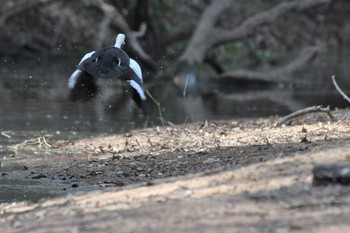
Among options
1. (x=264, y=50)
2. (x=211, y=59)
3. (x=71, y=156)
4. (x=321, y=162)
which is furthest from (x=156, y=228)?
(x=264, y=50)

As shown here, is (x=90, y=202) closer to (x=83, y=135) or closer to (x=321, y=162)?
(x=321, y=162)

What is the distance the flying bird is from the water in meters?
1.23

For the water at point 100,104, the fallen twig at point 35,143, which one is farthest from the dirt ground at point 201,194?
the fallen twig at point 35,143

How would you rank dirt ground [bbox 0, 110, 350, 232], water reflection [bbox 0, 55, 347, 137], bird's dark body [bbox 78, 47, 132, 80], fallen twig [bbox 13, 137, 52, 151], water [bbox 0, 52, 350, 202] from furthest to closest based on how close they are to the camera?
water reflection [bbox 0, 55, 347, 137] → water [bbox 0, 52, 350, 202] → fallen twig [bbox 13, 137, 52, 151] → bird's dark body [bbox 78, 47, 132, 80] → dirt ground [bbox 0, 110, 350, 232]

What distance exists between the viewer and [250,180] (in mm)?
5293

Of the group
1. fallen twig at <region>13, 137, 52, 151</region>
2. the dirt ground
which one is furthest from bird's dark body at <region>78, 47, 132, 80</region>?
Answer: fallen twig at <region>13, 137, 52, 151</region>

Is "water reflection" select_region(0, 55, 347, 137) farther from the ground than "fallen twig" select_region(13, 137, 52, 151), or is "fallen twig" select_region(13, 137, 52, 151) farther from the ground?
"water reflection" select_region(0, 55, 347, 137)

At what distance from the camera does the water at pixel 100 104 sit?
33.1 ft

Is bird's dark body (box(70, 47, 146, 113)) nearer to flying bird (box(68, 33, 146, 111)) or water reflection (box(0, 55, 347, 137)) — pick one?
flying bird (box(68, 33, 146, 111))

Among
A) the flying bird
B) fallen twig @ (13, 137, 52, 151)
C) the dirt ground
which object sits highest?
the flying bird

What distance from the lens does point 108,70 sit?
8180mm

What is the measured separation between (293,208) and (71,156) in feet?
15.2

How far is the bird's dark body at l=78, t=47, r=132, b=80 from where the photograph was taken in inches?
324

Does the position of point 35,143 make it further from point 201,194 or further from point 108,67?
point 201,194
